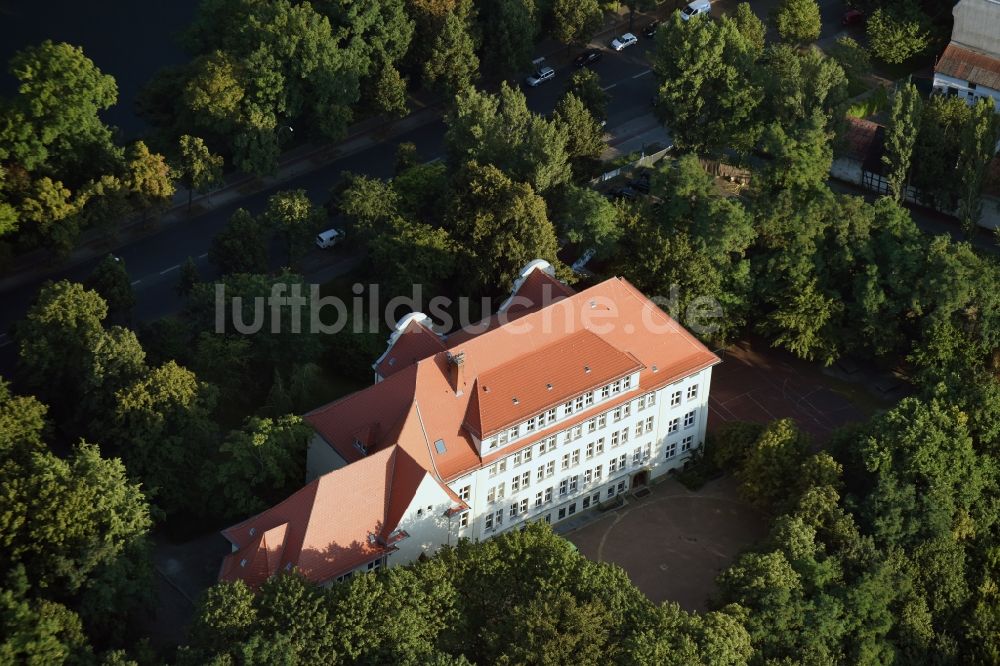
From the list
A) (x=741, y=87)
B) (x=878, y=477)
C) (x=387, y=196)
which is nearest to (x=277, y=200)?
(x=387, y=196)

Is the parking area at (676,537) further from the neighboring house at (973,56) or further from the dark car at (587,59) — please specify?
the dark car at (587,59)

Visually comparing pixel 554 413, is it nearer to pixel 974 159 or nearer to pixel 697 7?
pixel 974 159

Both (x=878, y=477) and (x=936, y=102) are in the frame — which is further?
(x=936, y=102)

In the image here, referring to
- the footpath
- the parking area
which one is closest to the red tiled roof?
the parking area

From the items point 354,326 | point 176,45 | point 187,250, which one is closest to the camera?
point 354,326

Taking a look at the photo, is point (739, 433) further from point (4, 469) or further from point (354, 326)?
point (4, 469)

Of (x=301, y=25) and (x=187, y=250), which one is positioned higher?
(x=301, y=25)

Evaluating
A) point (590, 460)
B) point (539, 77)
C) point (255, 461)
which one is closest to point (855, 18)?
point (539, 77)
